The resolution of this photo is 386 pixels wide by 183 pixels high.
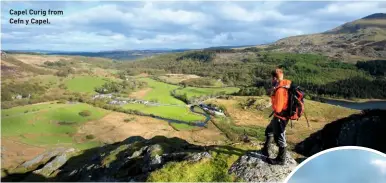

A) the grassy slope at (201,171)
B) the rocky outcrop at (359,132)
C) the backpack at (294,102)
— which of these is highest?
the backpack at (294,102)

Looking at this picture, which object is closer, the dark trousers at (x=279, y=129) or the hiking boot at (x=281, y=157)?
the dark trousers at (x=279, y=129)

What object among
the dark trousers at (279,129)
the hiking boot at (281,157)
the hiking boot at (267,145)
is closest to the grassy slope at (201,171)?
the hiking boot at (267,145)

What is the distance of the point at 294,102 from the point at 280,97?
2.03 ft

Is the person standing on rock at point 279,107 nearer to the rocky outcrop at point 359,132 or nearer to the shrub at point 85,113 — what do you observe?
the rocky outcrop at point 359,132

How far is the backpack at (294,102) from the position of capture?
1375cm

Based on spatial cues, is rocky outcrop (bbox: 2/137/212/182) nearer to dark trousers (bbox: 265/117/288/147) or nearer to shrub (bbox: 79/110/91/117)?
dark trousers (bbox: 265/117/288/147)

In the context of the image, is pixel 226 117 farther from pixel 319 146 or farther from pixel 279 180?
pixel 279 180

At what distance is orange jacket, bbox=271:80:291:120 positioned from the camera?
13.8 meters

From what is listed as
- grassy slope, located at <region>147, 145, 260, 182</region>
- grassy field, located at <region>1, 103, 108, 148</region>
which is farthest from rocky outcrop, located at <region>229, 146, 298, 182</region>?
grassy field, located at <region>1, 103, 108, 148</region>

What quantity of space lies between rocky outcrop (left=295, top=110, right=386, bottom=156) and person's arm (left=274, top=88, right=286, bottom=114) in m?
25.2

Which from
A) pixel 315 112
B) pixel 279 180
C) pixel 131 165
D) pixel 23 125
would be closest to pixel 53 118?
pixel 23 125

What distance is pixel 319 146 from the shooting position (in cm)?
4500

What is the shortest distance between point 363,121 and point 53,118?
138518 millimetres

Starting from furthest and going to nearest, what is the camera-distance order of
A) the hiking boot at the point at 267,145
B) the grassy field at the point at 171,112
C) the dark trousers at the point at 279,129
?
the grassy field at the point at 171,112
the hiking boot at the point at 267,145
the dark trousers at the point at 279,129
